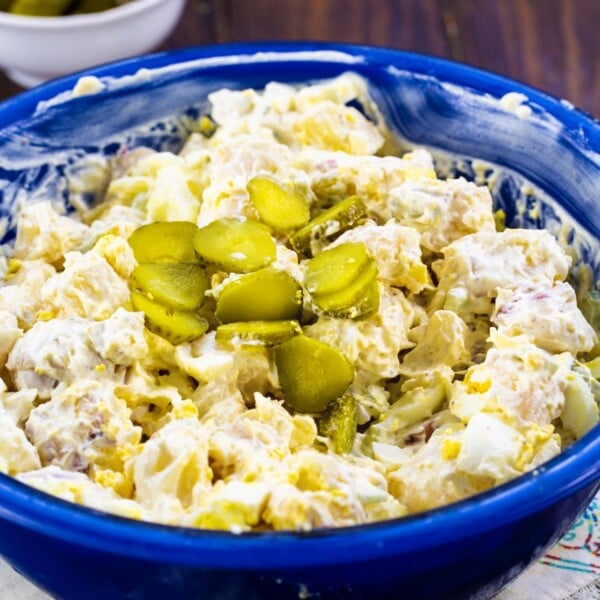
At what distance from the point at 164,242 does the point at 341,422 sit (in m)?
0.56

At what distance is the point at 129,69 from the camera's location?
2605 mm

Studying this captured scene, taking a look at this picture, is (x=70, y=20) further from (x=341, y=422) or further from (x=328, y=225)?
(x=341, y=422)

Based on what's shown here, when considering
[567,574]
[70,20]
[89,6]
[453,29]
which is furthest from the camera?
→ [453,29]

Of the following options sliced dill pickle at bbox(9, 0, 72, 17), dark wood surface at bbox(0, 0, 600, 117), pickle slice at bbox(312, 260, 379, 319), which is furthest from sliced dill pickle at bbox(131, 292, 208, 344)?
dark wood surface at bbox(0, 0, 600, 117)

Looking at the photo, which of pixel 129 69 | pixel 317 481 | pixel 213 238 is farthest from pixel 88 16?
pixel 317 481

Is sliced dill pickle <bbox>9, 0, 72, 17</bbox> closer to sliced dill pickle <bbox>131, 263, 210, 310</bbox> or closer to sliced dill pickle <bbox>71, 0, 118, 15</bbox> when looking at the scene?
sliced dill pickle <bbox>71, 0, 118, 15</bbox>

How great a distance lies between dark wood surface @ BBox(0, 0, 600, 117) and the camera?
399cm

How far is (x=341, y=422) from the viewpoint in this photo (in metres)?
1.88

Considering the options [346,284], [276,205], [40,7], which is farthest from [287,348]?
[40,7]

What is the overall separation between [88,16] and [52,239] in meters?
1.28

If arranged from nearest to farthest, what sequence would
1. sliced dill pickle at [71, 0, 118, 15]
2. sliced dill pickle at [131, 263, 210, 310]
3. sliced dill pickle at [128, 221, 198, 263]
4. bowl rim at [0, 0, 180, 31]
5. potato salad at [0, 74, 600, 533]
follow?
potato salad at [0, 74, 600, 533], sliced dill pickle at [131, 263, 210, 310], sliced dill pickle at [128, 221, 198, 263], bowl rim at [0, 0, 180, 31], sliced dill pickle at [71, 0, 118, 15]

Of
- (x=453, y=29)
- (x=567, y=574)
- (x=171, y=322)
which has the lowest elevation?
(x=567, y=574)

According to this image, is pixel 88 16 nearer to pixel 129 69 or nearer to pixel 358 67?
pixel 129 69

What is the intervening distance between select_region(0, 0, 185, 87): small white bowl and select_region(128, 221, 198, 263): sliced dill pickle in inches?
53.1
